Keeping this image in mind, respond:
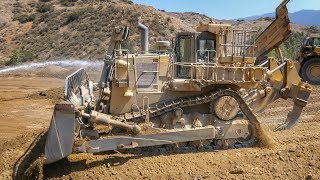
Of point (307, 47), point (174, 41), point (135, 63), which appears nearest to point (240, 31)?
point (174, 41)

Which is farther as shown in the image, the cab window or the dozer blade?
the cab window

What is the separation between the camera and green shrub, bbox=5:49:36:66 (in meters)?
42.4

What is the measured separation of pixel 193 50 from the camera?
11.6 m

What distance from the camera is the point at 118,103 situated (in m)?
11.3

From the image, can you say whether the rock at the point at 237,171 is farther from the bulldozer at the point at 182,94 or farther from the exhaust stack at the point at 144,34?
the exhaust stack at the point at 144,34

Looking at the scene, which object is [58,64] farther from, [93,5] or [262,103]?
[262,103]

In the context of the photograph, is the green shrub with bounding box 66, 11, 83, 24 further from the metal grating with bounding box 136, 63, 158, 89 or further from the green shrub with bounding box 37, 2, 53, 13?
the metal grating with bounding box 136, 63, 158, 89

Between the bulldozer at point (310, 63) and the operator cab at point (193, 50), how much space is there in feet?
41.6

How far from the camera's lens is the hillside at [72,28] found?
4312 centimetres

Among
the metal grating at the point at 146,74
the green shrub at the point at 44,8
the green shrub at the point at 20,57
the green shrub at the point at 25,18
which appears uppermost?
the green shrub at the point at 44,8

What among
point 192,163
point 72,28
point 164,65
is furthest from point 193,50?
point 72,28

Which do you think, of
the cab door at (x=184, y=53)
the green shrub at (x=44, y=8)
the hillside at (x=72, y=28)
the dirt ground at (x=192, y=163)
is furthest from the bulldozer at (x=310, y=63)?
the green shrub at (x=44, y=8)

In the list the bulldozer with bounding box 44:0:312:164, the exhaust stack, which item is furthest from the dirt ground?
the exhaust stack

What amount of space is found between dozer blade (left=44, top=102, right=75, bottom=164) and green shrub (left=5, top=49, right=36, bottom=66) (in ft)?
112
